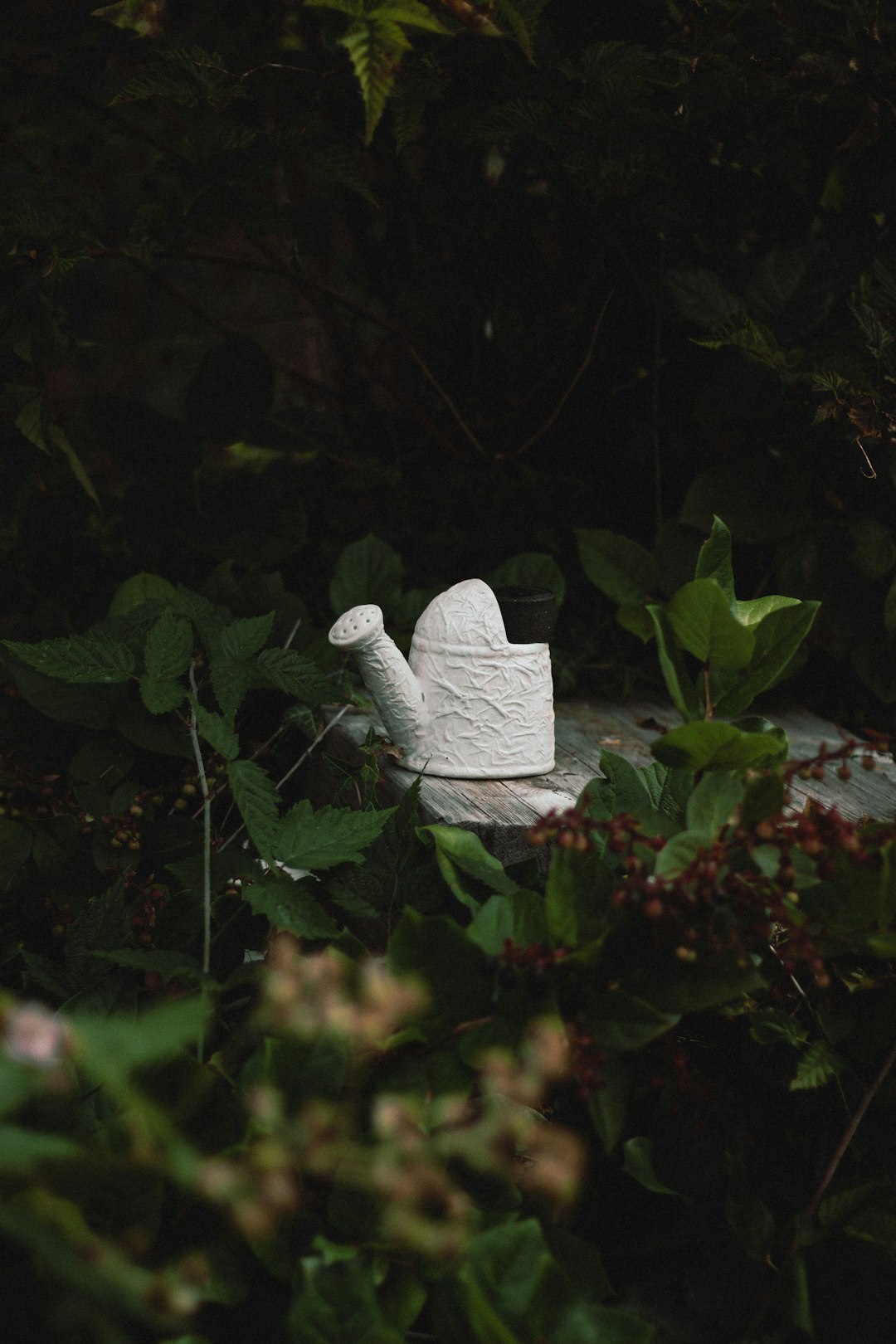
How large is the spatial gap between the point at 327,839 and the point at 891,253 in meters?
1.08

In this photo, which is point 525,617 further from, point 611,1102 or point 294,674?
point 611,1102

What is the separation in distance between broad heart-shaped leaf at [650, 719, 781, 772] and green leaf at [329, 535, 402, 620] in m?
0.70

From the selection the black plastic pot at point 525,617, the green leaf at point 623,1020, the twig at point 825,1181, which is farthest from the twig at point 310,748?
the twig at point 825,1181

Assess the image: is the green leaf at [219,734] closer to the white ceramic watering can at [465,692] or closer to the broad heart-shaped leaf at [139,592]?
the white ceramic watering can at [465,692]

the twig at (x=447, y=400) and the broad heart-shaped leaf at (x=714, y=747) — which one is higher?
the broad heart-shaped leaf at (x=714, y=747)

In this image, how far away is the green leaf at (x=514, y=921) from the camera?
709 millimetres

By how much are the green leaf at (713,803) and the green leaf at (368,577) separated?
77 cm

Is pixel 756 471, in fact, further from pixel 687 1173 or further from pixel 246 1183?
pixel 246 1183

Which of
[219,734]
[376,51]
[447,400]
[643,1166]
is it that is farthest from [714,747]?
[447,400]

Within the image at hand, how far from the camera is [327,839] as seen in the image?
2.79 ft

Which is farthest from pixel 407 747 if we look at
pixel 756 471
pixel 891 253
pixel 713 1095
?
pixel 891 253

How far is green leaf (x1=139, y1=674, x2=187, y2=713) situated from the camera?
102 centimetres

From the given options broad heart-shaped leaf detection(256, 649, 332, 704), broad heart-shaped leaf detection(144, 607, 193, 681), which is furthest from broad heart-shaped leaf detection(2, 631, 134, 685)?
broad heart-shaped leaf detection(256, 649, 332, 704)

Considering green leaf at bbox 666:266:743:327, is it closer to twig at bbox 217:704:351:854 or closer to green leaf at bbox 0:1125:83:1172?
twig at bbox 217:704:351:854
